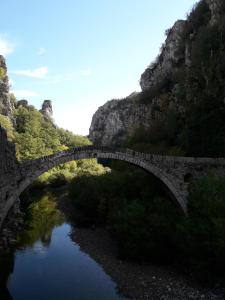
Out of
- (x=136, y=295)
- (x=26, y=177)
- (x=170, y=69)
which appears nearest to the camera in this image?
(x=136, y=295)

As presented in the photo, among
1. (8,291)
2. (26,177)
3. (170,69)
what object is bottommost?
(8,291)

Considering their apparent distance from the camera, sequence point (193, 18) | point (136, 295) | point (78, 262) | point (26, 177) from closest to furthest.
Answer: point (136, 295) → point (26, 177) → point (78, 262) → point (193, 18)

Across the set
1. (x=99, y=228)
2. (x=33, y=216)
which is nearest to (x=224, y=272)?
(x=99, y=228)

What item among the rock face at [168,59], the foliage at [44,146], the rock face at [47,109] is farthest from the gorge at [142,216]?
the rock face at [47,109]

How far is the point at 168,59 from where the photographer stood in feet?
251

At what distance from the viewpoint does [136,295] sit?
23.5m

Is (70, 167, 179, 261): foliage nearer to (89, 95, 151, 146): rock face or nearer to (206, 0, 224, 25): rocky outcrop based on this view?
(206, 0, 224, 25): rocky outcrop

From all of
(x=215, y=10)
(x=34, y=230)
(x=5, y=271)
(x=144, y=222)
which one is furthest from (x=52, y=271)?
(x=215, y=10)

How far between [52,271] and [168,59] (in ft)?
186

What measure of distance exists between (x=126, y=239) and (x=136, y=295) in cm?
571

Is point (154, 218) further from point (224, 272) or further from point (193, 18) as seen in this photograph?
point (193, 18)

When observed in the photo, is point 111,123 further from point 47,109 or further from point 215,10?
point 215,10

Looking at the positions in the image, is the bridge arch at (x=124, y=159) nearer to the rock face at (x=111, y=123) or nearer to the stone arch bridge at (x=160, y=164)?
the stone arch bridge at (x=160, y=164)

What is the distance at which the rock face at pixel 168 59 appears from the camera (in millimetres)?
70750
